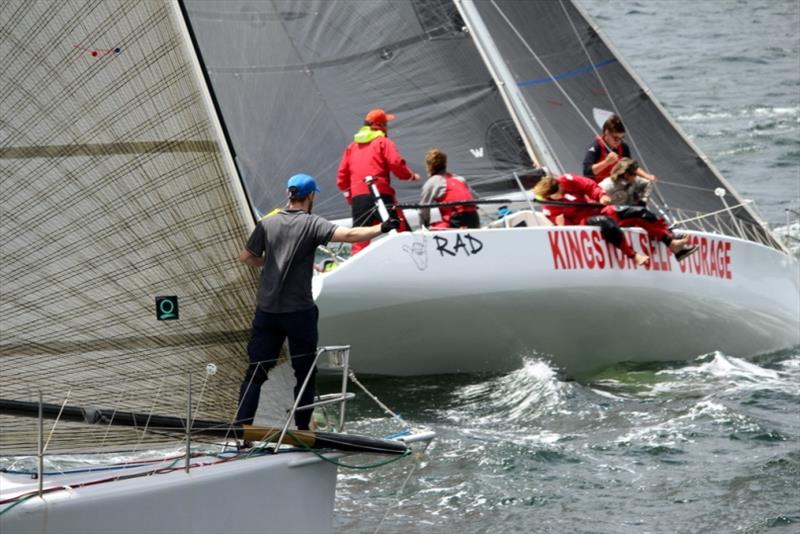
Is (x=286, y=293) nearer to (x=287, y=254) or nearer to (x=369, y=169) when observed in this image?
(x=287, y=254)

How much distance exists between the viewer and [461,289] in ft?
34.5

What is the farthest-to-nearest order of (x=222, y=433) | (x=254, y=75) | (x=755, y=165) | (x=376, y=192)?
(x=755, y=165) → (x=254, y=75) → (x=376, y=192) → (x=222, y=433)

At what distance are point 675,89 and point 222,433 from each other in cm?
2050

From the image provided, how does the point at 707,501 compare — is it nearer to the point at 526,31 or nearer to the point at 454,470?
the point at 454,470

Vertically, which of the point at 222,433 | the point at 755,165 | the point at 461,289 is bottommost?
the point at 222,433

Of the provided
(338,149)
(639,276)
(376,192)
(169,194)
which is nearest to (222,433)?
(169,194)

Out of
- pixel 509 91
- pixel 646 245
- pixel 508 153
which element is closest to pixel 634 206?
pixel 646 245

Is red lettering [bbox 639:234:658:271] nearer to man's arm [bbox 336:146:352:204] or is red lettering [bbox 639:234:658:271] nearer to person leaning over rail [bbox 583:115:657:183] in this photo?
person leaning over rail [bbox 583:115:657:183]

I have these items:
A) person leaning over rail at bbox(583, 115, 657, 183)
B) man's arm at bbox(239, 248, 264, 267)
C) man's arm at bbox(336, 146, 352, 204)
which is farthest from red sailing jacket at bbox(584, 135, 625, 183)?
man's arm at bbox(239, 248, 264, 267)

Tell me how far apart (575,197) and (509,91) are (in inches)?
104

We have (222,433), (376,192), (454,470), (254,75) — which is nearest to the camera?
(222,433)

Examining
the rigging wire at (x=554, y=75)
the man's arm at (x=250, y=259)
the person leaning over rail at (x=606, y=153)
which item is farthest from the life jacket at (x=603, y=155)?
the man's arm at (x=250, y=259)

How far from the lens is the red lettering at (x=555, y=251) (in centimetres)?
1079

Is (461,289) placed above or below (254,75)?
below
